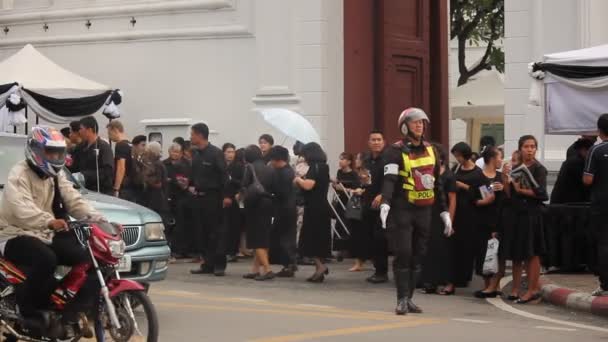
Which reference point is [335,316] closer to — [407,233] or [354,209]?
[407,233]

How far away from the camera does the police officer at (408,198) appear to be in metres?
12.5

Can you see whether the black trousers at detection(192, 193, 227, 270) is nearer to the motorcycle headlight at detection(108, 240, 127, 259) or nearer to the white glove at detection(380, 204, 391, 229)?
the white glove at detection(380, 204, 391, 229)

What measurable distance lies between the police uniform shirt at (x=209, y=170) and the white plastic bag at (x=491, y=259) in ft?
13.2

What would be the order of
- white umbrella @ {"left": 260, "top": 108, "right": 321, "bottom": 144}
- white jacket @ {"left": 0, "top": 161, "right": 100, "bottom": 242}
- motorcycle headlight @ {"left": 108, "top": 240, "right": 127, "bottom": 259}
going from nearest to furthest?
motorcycle headlight @ {"left": 108, "top": 240, "right": 127, "bottom": 259} → white jacket @ {"left": 0, "top": 161, "right": 100, "bottom": 242} → white umbrella @ {"left": 260, "top": 108, "right": 321, "bottom": 144}

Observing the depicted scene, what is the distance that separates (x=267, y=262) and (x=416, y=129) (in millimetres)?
3991

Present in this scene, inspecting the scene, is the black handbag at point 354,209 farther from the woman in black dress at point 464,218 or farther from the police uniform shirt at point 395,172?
the police uniform shirt at point 395,172

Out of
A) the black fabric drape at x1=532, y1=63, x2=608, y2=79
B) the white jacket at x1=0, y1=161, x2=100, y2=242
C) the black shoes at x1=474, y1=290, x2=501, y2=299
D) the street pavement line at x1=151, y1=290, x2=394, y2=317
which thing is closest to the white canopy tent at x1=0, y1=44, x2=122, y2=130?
the street pavement line at x1=151, y1=290, x2=394, y2=317

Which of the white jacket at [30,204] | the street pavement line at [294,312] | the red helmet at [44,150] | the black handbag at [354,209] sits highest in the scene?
the red helmet at [44,150]

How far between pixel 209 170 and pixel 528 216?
4629 mm

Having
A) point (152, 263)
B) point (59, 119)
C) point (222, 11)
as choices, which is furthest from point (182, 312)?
point (222, 11)

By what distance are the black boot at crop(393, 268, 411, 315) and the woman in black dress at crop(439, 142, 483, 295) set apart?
2.13m

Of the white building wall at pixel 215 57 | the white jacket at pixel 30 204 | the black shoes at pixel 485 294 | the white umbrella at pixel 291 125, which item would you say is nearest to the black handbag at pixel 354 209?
the white umbrella at pixel 291 125

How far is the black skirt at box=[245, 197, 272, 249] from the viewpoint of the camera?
1579 cm

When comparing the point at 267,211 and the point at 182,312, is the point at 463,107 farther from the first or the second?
the point at 182,312
